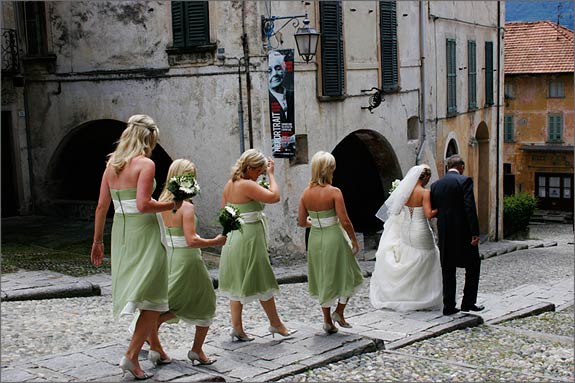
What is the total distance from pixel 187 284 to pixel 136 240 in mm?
683

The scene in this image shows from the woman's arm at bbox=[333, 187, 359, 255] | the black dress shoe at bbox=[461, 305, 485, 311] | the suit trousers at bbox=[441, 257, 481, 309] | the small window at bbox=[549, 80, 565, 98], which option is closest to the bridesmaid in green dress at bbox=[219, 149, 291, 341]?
the woman's arm at bbox=[333, 187, 359, 255]

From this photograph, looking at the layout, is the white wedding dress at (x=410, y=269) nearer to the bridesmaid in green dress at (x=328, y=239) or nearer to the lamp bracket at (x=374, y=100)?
the bridesmaid in green dress at (x=328, y=239)

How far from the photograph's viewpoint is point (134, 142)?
6117mm

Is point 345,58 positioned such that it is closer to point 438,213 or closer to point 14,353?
point 438,213

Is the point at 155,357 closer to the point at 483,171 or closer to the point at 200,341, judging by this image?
the point at 200,341

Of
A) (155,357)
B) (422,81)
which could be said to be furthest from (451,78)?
(155,357)

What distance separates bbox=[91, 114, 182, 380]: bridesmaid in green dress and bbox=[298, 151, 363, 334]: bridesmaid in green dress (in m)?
1.98

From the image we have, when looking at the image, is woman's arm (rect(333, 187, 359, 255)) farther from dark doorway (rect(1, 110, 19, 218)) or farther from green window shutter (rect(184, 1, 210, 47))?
dark doorway (rect(1, 110, 19, 218))

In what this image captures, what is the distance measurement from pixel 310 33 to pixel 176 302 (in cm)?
843

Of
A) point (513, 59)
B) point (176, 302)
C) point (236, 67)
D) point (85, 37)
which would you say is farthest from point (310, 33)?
point (513, 59)

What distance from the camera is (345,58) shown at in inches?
648

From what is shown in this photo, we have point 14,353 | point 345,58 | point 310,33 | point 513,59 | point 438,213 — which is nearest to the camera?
point 14,353

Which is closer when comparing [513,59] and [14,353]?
[14,353]

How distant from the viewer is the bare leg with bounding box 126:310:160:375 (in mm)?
6090
